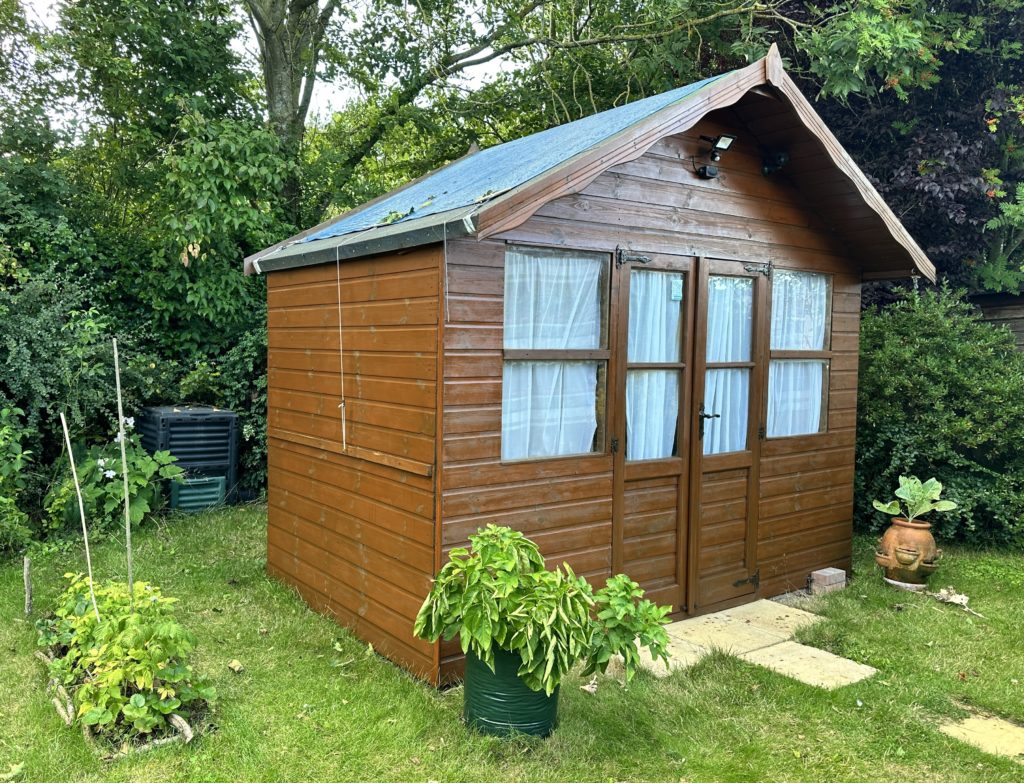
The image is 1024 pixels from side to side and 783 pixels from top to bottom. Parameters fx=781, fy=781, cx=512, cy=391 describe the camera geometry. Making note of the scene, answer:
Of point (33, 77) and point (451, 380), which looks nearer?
point (451, 380)

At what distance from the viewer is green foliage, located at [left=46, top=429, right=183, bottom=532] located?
6.44 meters

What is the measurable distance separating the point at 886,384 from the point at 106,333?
7429 millimetres

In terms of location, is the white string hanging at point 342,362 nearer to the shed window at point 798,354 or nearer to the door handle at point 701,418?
the door handle at point 701,418

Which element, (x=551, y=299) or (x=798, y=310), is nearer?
(x=551, y=299)

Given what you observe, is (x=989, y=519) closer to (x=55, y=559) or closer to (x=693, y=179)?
(x=693, y=179)

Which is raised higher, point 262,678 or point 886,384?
point 886,384

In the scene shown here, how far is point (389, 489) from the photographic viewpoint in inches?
167

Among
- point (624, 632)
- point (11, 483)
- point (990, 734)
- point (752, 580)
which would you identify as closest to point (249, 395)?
point (11, 483)

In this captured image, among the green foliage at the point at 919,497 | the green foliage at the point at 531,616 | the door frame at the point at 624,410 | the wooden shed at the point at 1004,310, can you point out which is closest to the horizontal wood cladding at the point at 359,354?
the green foliage at the point at 531,616

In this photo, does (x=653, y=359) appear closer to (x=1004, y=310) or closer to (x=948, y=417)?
(x=948, y=417)

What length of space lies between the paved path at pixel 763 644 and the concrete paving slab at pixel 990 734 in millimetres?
535

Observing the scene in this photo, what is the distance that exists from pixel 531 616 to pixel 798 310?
3.52 meters

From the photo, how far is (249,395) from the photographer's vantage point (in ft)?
27.1

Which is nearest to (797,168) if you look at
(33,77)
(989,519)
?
(989,519)
